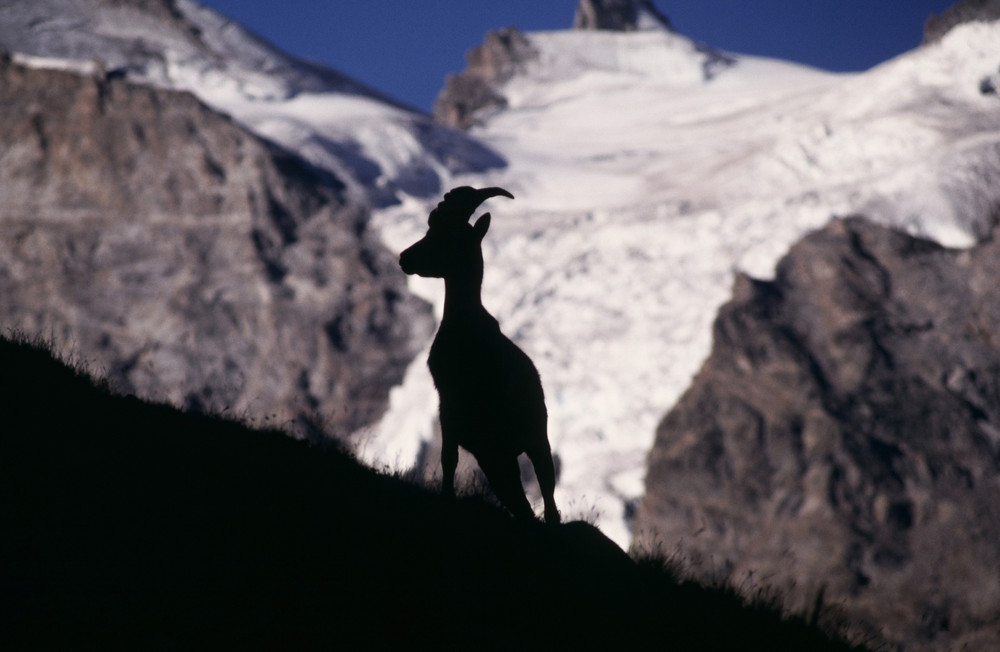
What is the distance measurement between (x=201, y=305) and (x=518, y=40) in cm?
5719

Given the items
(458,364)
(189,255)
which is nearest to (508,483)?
(458,364)

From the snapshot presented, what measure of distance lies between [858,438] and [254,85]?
105ft

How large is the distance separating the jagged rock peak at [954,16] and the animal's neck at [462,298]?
139ft

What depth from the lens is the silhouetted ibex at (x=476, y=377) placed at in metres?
5.38

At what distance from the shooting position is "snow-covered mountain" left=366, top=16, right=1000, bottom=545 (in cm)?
2361

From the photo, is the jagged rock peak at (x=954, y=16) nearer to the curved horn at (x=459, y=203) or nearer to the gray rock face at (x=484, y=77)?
the gray rock face at (x=484, y=77)

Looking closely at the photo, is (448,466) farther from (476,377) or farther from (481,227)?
(481,227)

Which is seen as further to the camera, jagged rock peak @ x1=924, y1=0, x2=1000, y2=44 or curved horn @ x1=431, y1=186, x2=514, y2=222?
jagged rock peak @ x1=924, y1=0, x2=1000, y2=44

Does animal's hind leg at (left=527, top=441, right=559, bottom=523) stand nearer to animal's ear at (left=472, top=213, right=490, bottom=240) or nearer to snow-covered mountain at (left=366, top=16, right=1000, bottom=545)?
animal's ear at (left=472, top=213, right=490, bottom=240)

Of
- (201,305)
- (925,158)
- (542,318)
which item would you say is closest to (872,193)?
(925,158)

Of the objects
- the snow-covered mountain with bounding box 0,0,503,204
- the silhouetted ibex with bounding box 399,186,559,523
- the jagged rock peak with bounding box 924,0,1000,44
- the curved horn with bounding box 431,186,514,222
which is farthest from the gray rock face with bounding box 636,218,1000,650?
the jagged rock peak with bounding box 924,0,1000,44

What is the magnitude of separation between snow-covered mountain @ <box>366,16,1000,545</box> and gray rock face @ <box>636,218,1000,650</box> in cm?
95

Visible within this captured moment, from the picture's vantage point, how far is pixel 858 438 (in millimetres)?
21094

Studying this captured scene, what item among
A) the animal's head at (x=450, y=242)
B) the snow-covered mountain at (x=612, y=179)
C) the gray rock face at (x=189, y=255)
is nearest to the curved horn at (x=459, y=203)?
the animal's head at (x=450, y=242)
